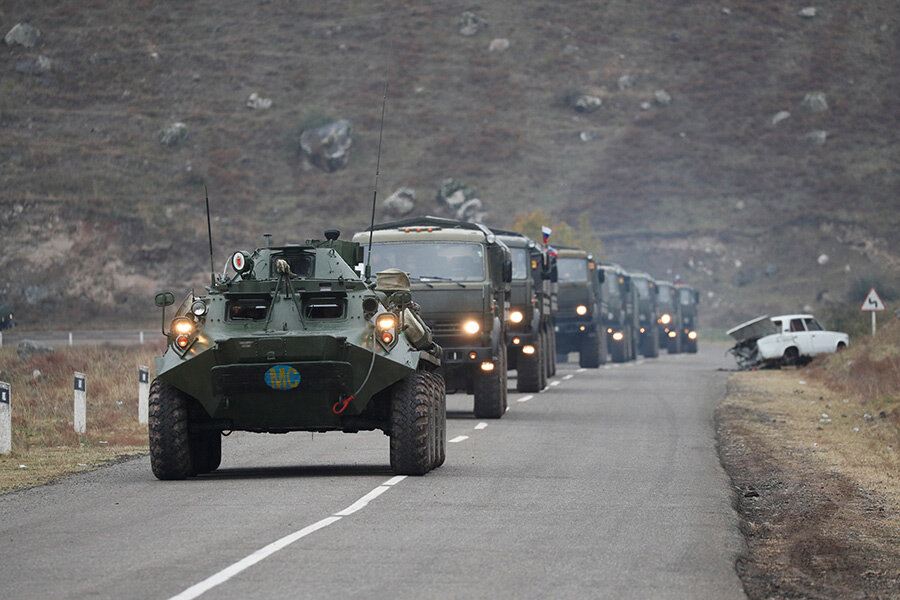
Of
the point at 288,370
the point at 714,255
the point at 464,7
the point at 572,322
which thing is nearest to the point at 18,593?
the point at 288,370

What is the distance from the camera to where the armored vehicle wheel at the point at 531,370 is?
3472 cm

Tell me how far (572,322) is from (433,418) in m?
31.5

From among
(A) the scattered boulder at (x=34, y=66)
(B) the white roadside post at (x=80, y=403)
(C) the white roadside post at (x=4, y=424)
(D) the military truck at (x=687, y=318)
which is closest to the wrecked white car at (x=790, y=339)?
(D) the military truck at (x=687, y=318)

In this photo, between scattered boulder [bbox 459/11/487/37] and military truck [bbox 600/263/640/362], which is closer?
military truck [bbox 600/263/640/362]

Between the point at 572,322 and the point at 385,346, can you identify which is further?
the point at 572,322

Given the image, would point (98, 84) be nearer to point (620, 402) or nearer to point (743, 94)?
point (743, 94)

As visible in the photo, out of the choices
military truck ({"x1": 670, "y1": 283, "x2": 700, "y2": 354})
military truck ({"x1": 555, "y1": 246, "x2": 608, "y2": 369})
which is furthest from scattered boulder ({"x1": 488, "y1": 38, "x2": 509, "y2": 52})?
military truck ({"x1": 555, "y1": 246, "x2": 608, "y2": 369})

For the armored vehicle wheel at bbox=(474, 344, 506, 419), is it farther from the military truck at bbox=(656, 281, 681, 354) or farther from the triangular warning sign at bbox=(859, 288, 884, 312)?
the military truck at bbox=(656, 281, 681, 354)

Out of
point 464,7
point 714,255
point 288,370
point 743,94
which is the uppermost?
point 464,7

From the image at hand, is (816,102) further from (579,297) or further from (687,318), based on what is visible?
(579,297)

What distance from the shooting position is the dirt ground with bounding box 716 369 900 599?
10.9 metres

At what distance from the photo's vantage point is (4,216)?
89.2 m

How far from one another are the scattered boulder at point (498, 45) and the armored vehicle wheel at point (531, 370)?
87.9 metres

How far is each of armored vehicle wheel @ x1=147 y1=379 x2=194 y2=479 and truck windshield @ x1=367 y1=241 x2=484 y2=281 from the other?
32.3ft
